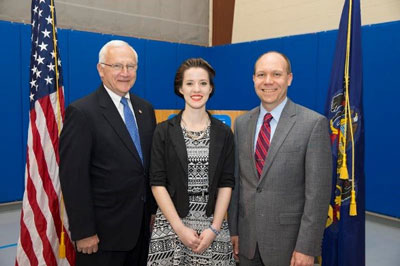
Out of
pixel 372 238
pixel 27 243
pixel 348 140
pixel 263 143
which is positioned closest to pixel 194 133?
pixel 263 143

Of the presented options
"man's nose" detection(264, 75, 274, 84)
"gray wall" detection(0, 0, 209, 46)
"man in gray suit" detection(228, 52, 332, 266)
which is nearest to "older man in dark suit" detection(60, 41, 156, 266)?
"man in gray suit" detection(228, 52, 332, 266)

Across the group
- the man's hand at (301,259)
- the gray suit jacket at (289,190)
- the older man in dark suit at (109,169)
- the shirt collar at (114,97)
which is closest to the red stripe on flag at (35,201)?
the older man in dark suit at (109,169)

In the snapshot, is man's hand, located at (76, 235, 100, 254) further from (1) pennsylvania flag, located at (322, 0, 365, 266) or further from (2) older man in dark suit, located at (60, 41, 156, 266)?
(1) pennsylvania flag, located at (322, 0, 365, 266)

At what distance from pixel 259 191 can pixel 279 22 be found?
5.25 m

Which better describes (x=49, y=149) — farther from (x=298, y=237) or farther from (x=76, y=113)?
(x=298, y=237)

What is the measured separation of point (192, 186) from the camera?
69.8 inches

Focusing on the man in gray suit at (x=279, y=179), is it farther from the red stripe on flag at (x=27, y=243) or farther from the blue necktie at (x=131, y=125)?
the red stripe on flag at (x=27, y=243)

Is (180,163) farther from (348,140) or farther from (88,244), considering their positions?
(348,140)

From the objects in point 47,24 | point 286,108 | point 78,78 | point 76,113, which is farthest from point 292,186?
point 78,78

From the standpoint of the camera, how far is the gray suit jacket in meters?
1.69

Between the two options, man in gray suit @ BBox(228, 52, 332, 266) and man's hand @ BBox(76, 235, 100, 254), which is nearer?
man in gray suit @ BBox(228, 52, 332, 266)

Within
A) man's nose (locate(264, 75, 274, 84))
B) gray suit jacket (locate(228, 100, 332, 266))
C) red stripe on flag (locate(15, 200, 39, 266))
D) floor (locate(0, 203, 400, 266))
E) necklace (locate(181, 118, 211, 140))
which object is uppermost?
man's nose (locate(264, 75, 274, 84))

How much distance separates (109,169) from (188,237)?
541mm

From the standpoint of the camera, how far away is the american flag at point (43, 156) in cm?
254
